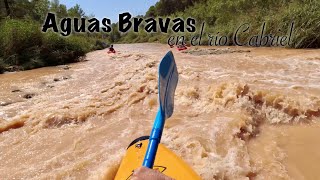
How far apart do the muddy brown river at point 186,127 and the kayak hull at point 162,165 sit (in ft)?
1.60

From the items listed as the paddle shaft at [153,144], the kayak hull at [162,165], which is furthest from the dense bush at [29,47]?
the paddle shaft at [153,144]

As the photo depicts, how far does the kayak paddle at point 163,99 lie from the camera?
131 cm

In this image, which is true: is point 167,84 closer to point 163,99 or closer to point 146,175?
point 163,99

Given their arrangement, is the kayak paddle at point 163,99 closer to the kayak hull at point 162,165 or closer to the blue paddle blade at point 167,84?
the blue paddle blade at point 167,84

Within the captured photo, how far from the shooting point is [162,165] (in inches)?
72.8

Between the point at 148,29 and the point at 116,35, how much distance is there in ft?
38.3

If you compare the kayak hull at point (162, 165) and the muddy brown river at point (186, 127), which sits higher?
the kayak hull at point (162, 165)

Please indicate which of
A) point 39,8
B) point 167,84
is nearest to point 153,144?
point 167,84

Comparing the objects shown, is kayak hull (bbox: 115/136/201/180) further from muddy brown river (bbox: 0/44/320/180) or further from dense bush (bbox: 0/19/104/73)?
dense bush (bbox: 0/19/104/73)

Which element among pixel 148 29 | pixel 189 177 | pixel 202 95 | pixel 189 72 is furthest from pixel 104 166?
pixel 148 29

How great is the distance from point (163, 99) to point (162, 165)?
0.47m

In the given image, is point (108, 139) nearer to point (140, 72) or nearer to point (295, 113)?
point (295, 113)

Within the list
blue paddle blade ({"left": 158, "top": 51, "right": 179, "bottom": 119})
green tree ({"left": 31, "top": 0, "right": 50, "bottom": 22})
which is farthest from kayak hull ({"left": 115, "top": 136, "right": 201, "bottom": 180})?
green tree ({"left": 31, "top": 0, "right": 50, "bottom": 22})

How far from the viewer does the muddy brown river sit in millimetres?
2592
